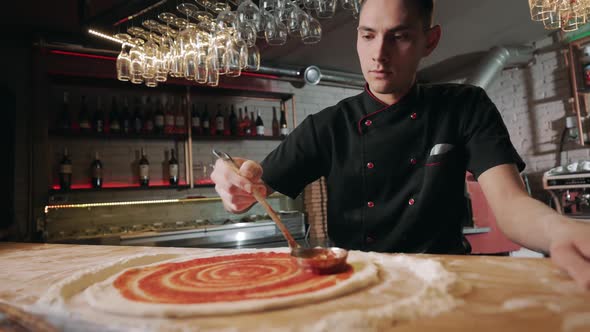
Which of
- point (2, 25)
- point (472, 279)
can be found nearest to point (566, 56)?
point (472, 279)

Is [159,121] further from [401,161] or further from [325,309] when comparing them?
[325,309]

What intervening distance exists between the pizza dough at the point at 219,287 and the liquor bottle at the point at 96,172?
3.42 meters

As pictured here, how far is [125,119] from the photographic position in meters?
4.09

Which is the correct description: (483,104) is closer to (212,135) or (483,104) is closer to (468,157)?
(468,157)

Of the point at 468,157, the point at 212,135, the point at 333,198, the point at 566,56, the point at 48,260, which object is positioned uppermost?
the point at 566,56

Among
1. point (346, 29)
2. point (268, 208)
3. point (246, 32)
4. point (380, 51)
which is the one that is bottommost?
point (268, 208)

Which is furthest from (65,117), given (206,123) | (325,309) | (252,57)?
(325,309)

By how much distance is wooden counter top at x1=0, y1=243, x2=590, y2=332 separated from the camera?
1.54 feet

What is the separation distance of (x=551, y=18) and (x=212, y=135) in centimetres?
332

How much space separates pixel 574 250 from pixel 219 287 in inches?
24.8

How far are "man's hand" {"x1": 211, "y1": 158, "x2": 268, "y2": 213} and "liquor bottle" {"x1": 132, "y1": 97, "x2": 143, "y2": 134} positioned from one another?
3.20 m

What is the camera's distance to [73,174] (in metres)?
3.99

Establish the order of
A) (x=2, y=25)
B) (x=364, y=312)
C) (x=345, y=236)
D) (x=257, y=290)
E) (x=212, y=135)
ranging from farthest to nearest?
(x=212, y=135), (x=2, y=25), (x=345, y=236), (x=257, y=290), (x=364, y=312)

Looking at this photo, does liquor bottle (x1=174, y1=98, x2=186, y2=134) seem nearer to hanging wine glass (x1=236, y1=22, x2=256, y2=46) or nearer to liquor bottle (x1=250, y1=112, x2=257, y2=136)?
liquor bottle (x1=250, y1=112, x2=257, y2=136)
